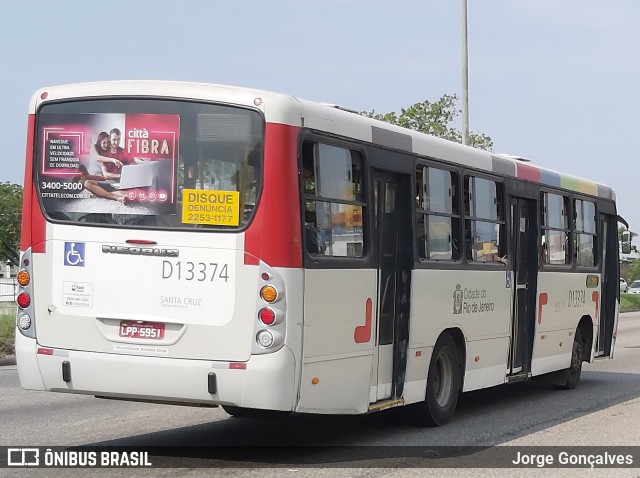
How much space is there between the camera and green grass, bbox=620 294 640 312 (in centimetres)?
5300

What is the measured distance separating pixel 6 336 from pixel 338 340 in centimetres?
1182

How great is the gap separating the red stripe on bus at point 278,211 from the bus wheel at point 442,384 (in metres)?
3.33

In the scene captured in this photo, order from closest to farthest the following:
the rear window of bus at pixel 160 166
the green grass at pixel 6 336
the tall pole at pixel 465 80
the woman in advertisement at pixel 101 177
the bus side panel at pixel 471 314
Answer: the rear window of bus at pixel 160 166 < the woman in advertisement at pixel 101 177 < the bus side panel at pixel 471 314 < the green grass at pixel 6 336 < the tall pole at pixel 465 80

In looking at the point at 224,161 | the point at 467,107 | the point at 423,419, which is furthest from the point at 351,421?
the point at 467,107

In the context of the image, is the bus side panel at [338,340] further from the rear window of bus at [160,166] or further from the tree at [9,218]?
the tree at [9,218]

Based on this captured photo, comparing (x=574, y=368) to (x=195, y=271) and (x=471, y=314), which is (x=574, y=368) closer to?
(x=471, y=314)

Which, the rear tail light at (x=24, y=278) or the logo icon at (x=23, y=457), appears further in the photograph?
the rear tail light at (x=24, y=278)

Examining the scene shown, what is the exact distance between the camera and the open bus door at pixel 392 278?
10.7m

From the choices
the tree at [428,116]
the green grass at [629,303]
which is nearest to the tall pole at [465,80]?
the tree at [428,116]

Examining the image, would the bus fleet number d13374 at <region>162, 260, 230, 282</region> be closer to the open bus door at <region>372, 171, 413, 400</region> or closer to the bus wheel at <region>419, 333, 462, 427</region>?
the open bus door at <region>372, 171, 413, 400</region>

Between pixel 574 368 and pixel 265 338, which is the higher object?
pixel 265 338

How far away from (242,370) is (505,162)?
20.1 ft

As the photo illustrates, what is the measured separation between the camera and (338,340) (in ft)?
31.7

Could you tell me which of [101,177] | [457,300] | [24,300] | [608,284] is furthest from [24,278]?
[608,284]
